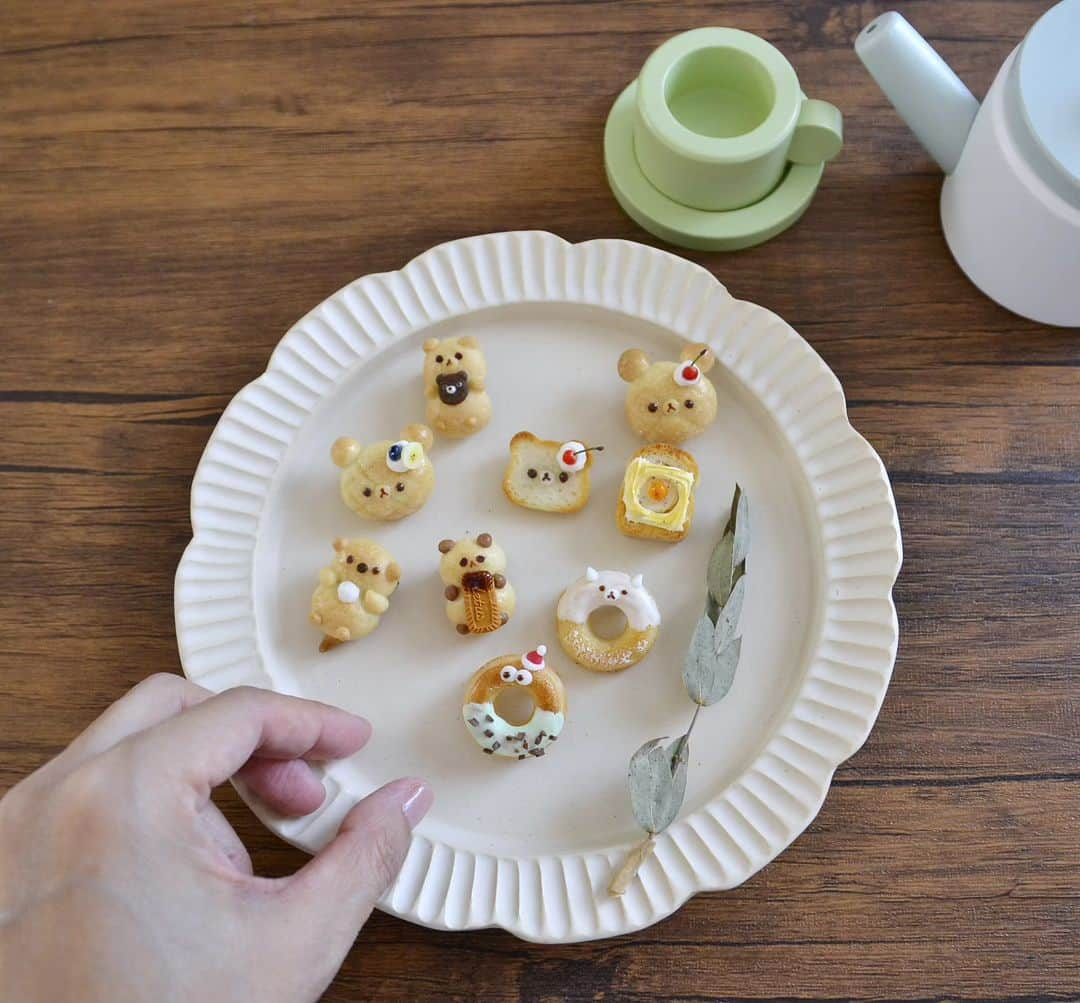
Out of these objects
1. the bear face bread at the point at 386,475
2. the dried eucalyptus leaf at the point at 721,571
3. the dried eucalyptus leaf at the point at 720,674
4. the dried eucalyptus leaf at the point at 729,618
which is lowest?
the dried eucalyptus leaf at the point at 720,674

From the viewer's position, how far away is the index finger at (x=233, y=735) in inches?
30.7

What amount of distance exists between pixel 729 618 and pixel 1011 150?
0.55 metres

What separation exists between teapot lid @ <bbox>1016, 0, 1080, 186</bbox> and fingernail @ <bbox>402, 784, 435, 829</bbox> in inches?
33.7

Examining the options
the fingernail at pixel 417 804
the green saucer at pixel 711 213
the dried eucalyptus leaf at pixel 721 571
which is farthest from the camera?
the green saucer at pixel 711 213

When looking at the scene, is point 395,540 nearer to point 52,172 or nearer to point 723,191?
point 723,191

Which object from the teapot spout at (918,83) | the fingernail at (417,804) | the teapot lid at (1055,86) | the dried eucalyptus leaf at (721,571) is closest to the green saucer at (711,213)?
the teapot spout at (918,83)

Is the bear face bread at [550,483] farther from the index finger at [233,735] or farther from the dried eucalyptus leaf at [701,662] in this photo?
the index finger at [233,735]

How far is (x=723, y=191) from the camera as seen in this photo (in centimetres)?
115

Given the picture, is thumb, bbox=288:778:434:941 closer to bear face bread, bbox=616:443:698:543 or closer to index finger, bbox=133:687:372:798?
index finger, bbox=133:687:372:798

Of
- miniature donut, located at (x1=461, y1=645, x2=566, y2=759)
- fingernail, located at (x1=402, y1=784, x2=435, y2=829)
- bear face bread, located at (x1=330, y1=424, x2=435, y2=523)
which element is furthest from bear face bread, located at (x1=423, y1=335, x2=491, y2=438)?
fingernail, located at (x1=402, y1=784, x2=435, y2=829)

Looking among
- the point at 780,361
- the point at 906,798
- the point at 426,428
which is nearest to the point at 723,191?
the point at 780,361

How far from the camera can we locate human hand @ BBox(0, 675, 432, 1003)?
71cm

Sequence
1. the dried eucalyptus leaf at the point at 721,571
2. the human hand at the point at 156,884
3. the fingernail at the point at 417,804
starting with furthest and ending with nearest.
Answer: the dried eucalyptus leaf at the point at 721,571 < the fingernail at the point at 417,804 < the human hand at the point at 156,884

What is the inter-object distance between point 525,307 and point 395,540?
307 mm
